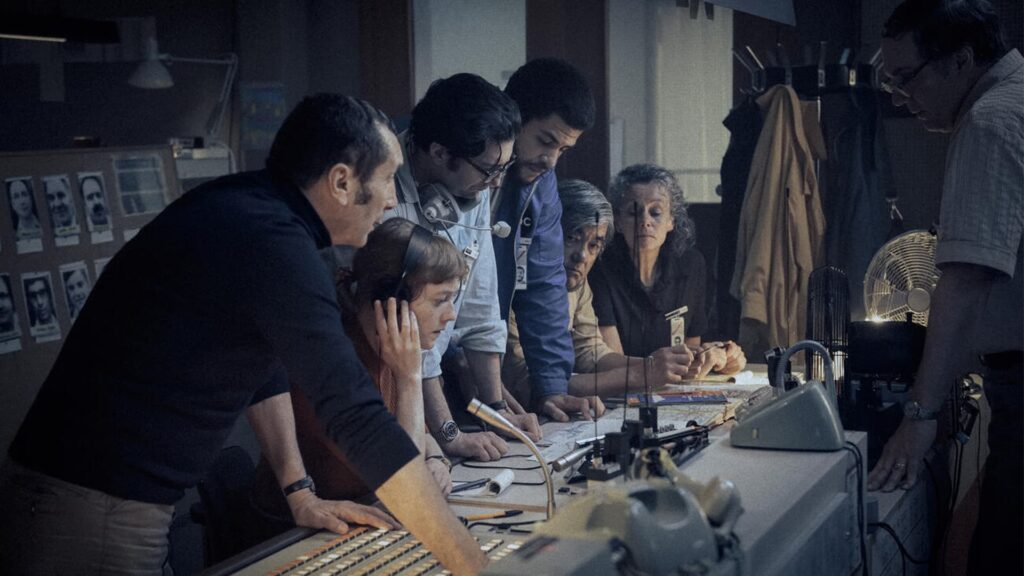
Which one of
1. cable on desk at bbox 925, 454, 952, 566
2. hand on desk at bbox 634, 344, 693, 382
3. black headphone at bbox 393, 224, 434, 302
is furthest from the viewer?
hand on desk at bbox 634, 344, 693, 382

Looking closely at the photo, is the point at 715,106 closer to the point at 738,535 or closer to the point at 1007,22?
the point at 1007,22

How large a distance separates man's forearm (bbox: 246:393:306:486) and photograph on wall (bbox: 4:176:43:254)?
220 centimetres

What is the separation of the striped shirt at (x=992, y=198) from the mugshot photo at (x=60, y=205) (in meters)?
2.98

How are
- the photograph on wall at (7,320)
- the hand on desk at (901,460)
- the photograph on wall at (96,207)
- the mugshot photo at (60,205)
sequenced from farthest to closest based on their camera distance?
the photograph on wall at (96,207) → the mugshot photo at (60,205) → the photograph on wall at (7,320) → the hand on desk at (901,460)

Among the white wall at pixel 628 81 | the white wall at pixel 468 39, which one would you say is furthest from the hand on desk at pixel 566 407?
the white wall at pixel 468 39

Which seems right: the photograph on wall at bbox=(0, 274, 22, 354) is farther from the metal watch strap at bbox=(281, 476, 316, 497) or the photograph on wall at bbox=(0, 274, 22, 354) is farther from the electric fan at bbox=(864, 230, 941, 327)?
the electric fan at bbox=(864, 230, 941, 327)

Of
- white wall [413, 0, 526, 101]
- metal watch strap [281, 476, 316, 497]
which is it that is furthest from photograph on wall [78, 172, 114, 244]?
metal watch strap [281, 476, 316, 497]

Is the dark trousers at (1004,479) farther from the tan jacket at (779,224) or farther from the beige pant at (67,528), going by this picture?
the tan jacket at (779,224)

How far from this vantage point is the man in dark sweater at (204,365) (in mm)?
1524

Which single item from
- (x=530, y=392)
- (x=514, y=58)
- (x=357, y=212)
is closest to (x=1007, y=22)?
(x=514, y=58)

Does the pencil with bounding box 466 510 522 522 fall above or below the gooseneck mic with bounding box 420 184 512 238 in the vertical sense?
below

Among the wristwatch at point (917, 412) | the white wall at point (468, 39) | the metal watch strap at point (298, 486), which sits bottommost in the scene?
the metal watch strap at point (298, 486)

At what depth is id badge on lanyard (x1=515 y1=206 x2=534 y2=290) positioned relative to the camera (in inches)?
118

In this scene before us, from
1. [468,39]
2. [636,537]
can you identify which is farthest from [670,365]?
[468,39]
